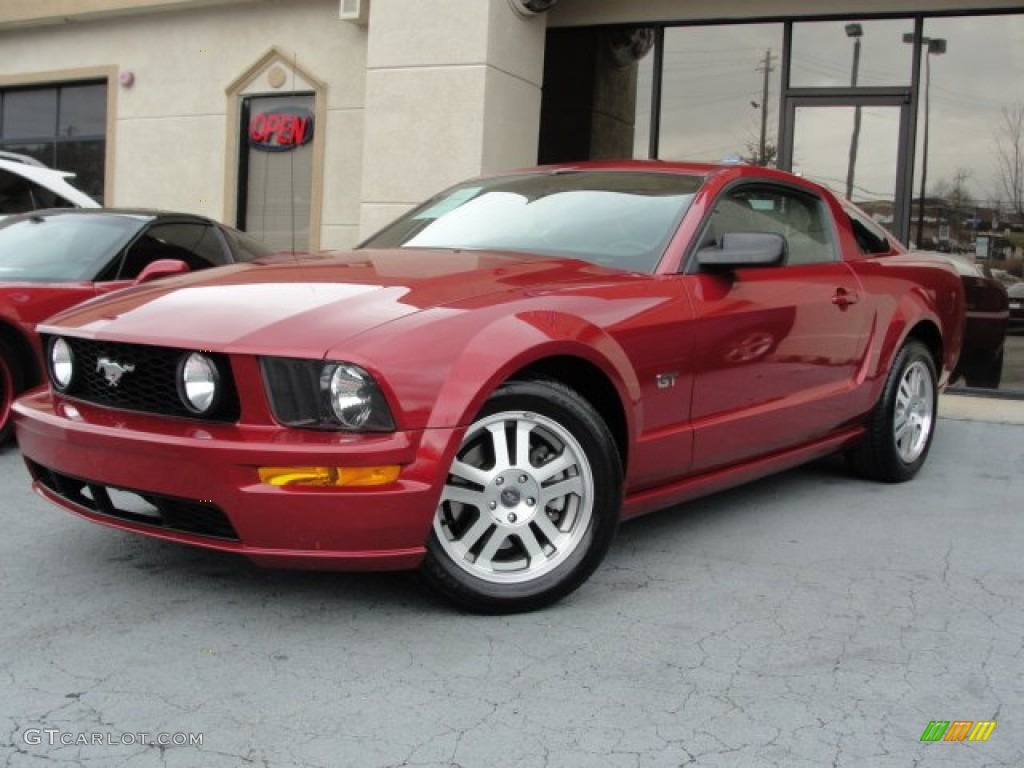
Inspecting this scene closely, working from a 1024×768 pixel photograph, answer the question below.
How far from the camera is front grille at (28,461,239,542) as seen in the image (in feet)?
10.1

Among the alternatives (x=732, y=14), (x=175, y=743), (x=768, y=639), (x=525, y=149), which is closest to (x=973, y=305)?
(x=732, y=14)

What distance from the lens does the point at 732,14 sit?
9969 mm

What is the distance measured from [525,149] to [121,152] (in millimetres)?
5788

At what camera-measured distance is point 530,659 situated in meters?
3.02

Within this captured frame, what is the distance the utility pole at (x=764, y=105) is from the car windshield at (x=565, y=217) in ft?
18.8

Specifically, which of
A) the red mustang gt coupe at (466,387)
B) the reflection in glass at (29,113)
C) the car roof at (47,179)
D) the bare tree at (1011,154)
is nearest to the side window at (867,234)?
the red mustang gt coupe at (466,387)

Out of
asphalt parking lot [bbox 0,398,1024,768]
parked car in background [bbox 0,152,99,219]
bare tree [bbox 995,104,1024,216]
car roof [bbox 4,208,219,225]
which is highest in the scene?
bare tree [bbox 995,104,1024,216]

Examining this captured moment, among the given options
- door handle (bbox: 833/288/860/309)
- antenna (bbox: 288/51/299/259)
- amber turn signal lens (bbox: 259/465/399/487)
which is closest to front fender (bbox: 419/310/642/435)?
amber turn signal lens (bbox: 259/465/399/487)

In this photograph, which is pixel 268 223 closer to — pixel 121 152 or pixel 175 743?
pixel 121 152

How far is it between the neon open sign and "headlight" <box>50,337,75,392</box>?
8.75 metres

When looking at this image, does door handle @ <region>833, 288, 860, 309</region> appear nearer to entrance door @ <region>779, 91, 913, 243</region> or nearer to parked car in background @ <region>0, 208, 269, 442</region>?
parked car in background @ <region>0, 208, 269, 442</region>
